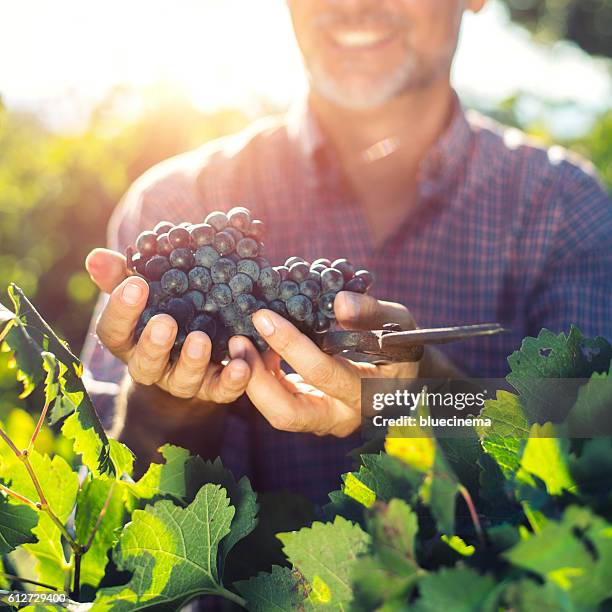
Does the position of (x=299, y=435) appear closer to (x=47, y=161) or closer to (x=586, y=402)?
(x=586, y=402)

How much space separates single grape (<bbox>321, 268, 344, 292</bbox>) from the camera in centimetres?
92

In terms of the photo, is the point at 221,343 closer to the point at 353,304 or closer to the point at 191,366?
the point at 191,366

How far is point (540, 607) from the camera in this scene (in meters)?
0.41

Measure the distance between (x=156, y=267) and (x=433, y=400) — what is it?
0.37 meters

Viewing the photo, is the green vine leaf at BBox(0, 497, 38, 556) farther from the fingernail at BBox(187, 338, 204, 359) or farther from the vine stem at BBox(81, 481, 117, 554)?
the fingernail at BBox(187, 338, 204, 359)

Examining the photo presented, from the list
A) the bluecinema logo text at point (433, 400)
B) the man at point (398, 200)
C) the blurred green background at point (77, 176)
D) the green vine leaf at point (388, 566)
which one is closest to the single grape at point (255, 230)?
the bluecinema logo text at point (433, 400)

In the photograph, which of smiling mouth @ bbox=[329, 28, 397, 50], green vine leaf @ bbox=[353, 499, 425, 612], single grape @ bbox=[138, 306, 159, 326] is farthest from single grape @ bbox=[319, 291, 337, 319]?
smiling mouth @ bbox=[329, 28, 397, 50]

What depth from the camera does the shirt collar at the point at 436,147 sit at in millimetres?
2133

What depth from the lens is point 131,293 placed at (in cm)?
85

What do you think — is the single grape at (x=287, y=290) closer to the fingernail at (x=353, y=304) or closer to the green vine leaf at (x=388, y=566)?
the fingernail at (x=353, y=304)

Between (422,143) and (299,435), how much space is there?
99 cm

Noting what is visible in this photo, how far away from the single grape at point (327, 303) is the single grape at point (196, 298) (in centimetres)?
15

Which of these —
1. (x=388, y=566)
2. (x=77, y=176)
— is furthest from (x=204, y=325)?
(x=77, y=176)

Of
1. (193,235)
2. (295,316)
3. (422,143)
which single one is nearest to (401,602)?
(295,316)
